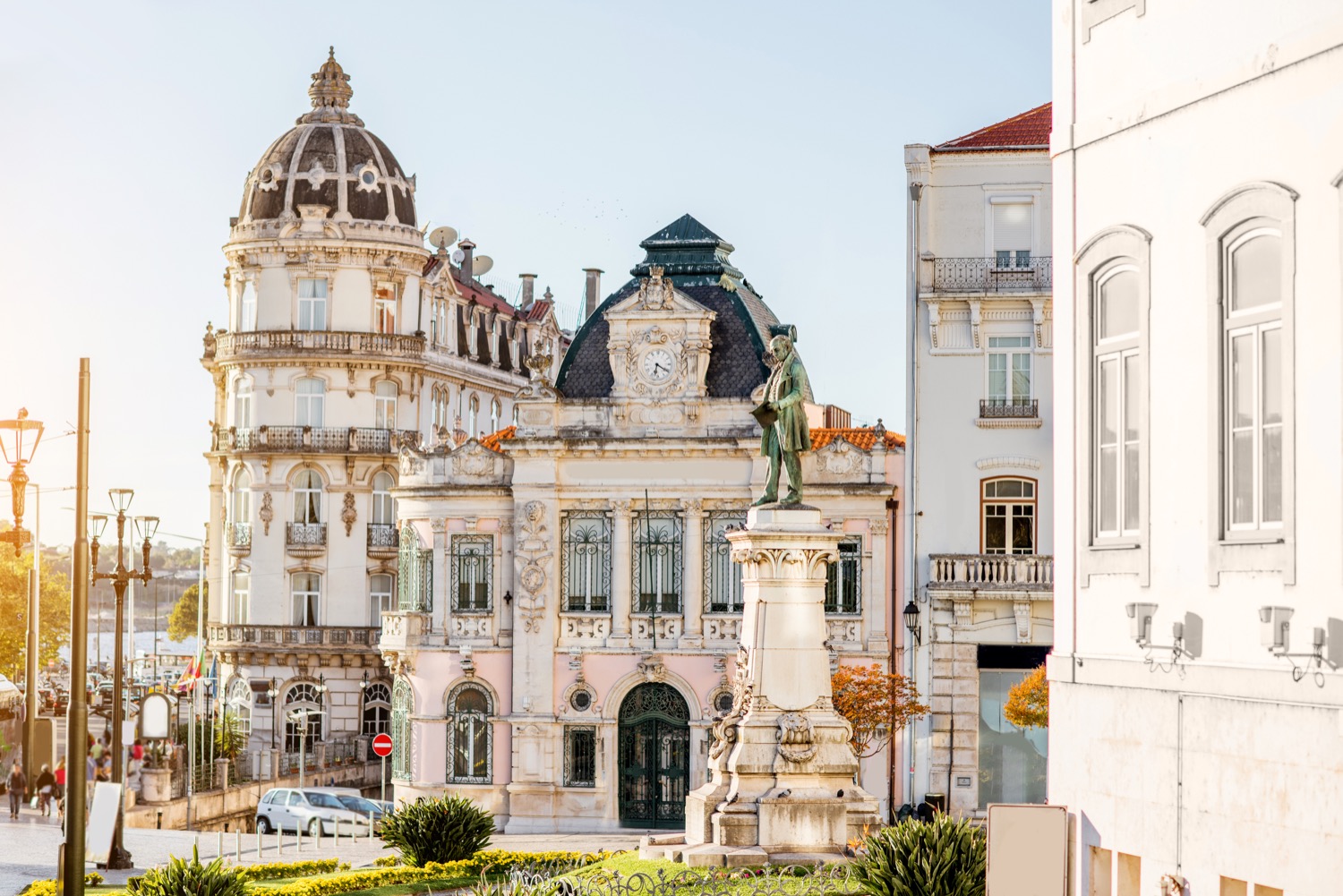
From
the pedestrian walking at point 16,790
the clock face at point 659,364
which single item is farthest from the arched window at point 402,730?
the clock face at point 659,364

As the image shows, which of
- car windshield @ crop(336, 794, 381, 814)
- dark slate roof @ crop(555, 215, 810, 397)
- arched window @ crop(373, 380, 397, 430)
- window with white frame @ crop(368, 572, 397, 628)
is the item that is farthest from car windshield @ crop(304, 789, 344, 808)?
arched window @ crop(373, 380, 397, 430)

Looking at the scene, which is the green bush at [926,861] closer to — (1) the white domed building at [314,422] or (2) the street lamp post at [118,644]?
(2) the street lamp post at [118,644]

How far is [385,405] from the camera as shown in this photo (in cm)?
7112

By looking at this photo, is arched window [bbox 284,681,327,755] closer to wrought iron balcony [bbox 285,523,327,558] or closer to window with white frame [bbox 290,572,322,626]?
window with white frame [bbox 290,572,322,626]

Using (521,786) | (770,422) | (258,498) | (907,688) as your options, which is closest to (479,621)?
(521,786)

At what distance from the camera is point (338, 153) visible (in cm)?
6981

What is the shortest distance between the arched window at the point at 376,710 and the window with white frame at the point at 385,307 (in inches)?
446

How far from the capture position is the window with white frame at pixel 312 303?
69.3 metres

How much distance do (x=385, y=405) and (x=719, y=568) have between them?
20.0 m

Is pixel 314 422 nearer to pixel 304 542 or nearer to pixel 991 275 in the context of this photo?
pixel 304 542

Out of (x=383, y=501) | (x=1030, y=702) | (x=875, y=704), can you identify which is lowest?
(x=875, y=704)

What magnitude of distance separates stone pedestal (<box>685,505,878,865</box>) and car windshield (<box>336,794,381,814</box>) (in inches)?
875

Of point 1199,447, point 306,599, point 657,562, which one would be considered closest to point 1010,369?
point 657,562

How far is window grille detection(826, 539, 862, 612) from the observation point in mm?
53688
